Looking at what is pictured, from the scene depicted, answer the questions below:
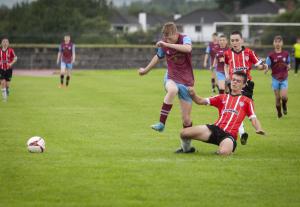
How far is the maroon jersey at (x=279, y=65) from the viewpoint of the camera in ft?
66.7

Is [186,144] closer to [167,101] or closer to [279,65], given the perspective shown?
[167,101]

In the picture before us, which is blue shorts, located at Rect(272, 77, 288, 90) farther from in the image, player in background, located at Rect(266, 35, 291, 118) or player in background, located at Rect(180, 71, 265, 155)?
player in background, located at Rect(180, 71, 265, 155)

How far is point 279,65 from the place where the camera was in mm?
20375

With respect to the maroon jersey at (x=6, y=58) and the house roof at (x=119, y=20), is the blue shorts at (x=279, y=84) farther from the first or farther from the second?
the house roof at (x=119, y=20)

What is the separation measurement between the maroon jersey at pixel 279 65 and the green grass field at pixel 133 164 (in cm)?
119

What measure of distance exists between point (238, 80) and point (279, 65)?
8379mm

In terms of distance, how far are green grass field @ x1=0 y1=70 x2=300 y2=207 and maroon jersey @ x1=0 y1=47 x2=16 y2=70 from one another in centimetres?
496

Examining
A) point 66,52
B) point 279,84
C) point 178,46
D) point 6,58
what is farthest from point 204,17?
point 178,46

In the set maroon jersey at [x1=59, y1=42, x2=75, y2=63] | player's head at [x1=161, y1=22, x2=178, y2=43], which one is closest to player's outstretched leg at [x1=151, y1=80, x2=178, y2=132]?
player's head at [x1=161, y1=22, x2=178, y2=43]

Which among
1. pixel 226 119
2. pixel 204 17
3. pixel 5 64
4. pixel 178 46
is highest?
pixel 178 46

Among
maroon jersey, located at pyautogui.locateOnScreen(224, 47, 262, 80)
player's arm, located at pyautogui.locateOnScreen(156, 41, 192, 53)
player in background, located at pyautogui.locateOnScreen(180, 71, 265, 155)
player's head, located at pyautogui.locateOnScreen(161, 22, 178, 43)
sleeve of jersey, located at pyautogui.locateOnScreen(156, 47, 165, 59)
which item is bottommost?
player in background, located at pyautogui.locateOnScreen(180, 71, 265, 155)

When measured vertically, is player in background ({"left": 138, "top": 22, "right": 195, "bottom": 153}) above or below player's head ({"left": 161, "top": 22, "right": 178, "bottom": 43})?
below

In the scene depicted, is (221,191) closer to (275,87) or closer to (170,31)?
(170,31)

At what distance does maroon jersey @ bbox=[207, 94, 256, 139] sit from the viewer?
1224 cm
